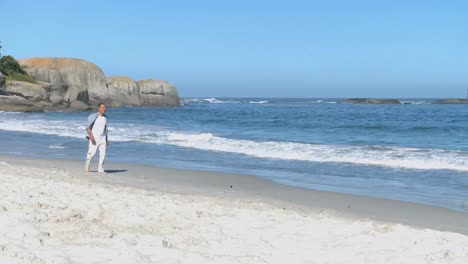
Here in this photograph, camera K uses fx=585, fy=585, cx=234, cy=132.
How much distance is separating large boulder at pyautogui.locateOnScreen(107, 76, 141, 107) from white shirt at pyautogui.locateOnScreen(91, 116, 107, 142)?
164ft

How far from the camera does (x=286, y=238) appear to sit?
6586 millimetres

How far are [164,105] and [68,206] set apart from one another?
62.9 meters

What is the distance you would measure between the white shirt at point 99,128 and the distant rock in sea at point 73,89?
3589cm

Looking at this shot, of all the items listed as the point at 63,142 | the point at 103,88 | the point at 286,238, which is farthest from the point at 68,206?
the point at 103,88

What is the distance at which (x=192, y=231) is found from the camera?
6789mm

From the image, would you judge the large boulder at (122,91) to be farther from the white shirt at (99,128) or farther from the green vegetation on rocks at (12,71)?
the white shirt at (99,128)

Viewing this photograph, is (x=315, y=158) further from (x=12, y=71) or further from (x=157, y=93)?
(x=157, y=93)

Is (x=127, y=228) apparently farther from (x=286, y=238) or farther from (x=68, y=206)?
(x=286, y=238)

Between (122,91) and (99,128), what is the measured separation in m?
53.0

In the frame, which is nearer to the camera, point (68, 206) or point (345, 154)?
point (68, 206)

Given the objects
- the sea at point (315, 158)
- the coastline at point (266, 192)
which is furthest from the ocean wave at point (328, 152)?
the coastline at point (266, 192)

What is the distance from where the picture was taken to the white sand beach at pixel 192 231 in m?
5.72

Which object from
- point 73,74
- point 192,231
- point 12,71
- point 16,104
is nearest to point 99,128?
point 192,231

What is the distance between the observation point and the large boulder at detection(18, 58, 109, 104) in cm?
5809
